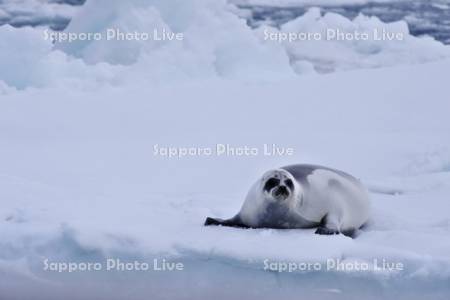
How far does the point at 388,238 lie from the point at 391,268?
585 mm

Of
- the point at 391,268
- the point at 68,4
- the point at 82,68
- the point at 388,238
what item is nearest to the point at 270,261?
the point at 391,268

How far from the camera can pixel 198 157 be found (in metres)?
7.24

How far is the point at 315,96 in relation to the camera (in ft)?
32.8

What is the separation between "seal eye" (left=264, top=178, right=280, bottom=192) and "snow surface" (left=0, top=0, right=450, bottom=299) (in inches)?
8.5

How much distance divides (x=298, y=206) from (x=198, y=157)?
118 inches

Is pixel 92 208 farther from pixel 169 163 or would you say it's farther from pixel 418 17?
pixel 418 17

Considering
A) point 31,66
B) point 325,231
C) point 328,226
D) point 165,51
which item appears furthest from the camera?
point 165,51

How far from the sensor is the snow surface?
143 inches

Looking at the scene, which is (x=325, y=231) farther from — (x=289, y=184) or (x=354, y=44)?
(x=354, y=44)

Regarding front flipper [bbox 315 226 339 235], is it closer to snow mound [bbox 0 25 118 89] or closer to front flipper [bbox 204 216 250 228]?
front flipper [bbox 204 216 250 228]

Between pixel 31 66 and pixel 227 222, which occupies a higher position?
pixel 31 66

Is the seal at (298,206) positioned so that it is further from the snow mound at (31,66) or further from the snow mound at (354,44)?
the snow mound at (354,44)

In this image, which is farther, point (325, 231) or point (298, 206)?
point (298, 206)

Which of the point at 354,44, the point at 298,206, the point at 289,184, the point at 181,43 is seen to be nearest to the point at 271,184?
the point at 289,184
